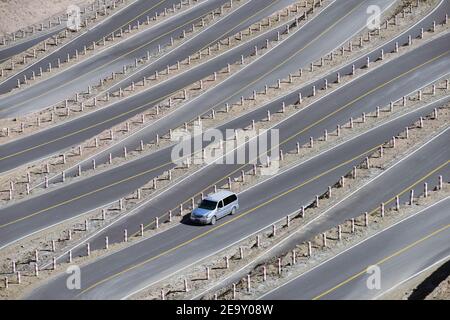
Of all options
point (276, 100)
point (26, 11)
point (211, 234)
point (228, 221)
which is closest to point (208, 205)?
point (228, 221)

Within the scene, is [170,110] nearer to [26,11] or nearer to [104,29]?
[104,29]

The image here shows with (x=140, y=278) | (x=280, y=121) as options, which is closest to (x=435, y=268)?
(x=140, y=278)

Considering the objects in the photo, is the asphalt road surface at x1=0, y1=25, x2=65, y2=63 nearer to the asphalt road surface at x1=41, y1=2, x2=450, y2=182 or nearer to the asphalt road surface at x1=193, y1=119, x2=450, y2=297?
the asphalt road surface at x1=41, y1=2, x2=450, y2=182

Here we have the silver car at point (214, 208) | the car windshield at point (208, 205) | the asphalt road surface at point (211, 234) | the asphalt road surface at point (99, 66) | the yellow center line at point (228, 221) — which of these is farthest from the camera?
the asphalt road surface at point (99, 66)

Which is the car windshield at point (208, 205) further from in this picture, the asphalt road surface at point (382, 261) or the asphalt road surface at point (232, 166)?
the asphalt road surface at point (382, 261)

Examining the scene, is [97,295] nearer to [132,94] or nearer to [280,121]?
[280,121]

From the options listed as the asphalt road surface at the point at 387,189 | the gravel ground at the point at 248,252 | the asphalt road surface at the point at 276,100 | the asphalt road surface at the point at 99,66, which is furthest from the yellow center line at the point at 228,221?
the asphalt road surface at the point at 99,66

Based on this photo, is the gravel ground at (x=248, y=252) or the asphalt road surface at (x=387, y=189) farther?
the asphalt road surface at (x=387, y=189)
